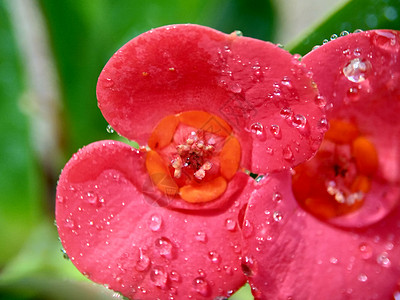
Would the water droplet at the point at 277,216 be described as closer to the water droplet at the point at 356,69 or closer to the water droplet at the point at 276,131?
the water droplet at the point at 276,131

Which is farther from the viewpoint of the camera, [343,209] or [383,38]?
[343,209]

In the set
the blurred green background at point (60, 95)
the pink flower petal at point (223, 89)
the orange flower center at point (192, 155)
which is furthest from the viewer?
the blurred green background at point (60, 95)

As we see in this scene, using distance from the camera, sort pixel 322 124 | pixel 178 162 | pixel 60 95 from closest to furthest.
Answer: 1. pixel 322 124
2. pixel 178 162
3. pixel 60 95

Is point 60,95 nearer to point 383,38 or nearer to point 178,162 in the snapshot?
point 178,162

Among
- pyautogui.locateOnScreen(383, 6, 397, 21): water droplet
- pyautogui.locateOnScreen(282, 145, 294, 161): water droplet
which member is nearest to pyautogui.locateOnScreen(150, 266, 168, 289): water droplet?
pyautogui.locateOnScreen(282, 145, 294, 161): water droplet

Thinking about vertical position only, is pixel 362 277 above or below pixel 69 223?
below

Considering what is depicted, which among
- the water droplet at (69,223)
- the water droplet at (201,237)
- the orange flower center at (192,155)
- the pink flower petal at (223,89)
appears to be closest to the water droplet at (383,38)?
the pink flower petal at (223,89)

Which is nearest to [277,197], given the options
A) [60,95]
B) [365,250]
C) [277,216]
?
[277,216]
